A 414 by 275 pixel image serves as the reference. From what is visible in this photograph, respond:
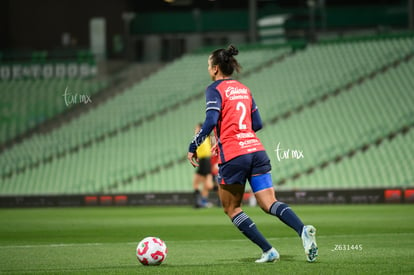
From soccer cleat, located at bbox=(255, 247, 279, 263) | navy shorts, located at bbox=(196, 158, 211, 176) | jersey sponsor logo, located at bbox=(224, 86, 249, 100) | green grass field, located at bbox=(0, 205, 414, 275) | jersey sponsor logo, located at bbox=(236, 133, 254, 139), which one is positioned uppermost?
jersey sponsor logo, located at bbox=(224, 86, 249, 100)

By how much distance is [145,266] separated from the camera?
8.29m

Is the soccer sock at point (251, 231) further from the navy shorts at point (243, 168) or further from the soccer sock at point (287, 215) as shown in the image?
the navy shorts at point (243, 168)

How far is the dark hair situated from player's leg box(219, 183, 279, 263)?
1.25 meters

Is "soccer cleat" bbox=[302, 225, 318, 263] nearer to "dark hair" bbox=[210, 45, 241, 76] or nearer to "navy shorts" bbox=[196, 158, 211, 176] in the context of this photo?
"dark hair" bbox=[210, 45, 241, 76]

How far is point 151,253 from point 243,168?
133cm

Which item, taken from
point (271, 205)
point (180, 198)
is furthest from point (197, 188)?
point (271, 205)

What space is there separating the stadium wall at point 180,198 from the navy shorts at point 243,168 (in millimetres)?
14799

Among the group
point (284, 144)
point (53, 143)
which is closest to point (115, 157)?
point (53, 143)

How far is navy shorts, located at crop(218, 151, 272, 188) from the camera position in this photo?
8.22 meters

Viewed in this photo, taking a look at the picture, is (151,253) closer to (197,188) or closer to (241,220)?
(241,220)

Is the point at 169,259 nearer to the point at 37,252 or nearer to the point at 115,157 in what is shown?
the point at 37,252

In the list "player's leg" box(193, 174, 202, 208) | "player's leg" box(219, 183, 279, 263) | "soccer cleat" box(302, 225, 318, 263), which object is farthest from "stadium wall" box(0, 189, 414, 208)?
"soccer cleat" box(302, 225, 318, 263)

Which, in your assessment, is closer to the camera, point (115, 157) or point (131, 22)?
point (115, 157)

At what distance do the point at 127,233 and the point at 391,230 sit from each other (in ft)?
14.5
